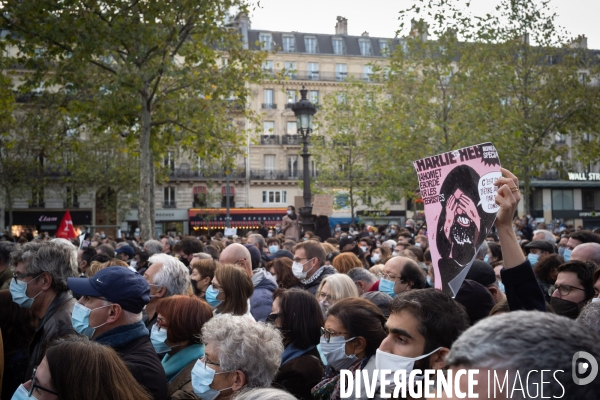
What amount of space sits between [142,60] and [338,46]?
45.5 metres

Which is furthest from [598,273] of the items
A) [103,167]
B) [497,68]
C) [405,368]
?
[103,167]

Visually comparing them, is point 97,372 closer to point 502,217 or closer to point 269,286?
point 502,217

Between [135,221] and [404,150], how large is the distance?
32002 mm

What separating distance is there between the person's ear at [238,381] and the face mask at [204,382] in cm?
A: 8

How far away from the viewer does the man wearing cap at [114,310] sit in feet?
13.3

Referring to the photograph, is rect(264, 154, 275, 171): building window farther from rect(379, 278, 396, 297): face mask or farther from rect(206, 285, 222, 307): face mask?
rect(379, 278, 396, 297): face mask

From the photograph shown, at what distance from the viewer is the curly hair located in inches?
137

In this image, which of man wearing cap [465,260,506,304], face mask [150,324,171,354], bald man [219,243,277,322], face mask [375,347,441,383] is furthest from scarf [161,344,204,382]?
man wearing cap [465,260,506,304]

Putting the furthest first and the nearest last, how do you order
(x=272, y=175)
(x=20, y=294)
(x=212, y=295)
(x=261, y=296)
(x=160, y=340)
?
(x=272, y=175) < (x=261, y=296) < (x=212, y=295) < (x=20, y=294) < (x=160, y=340)

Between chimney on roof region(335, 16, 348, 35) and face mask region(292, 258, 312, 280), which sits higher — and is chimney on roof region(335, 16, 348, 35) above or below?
above

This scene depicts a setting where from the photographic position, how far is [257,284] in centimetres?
679

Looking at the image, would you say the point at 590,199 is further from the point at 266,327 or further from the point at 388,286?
the point at 266,327

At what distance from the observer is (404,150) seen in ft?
85.9

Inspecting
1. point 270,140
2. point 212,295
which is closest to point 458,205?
point 212,295
